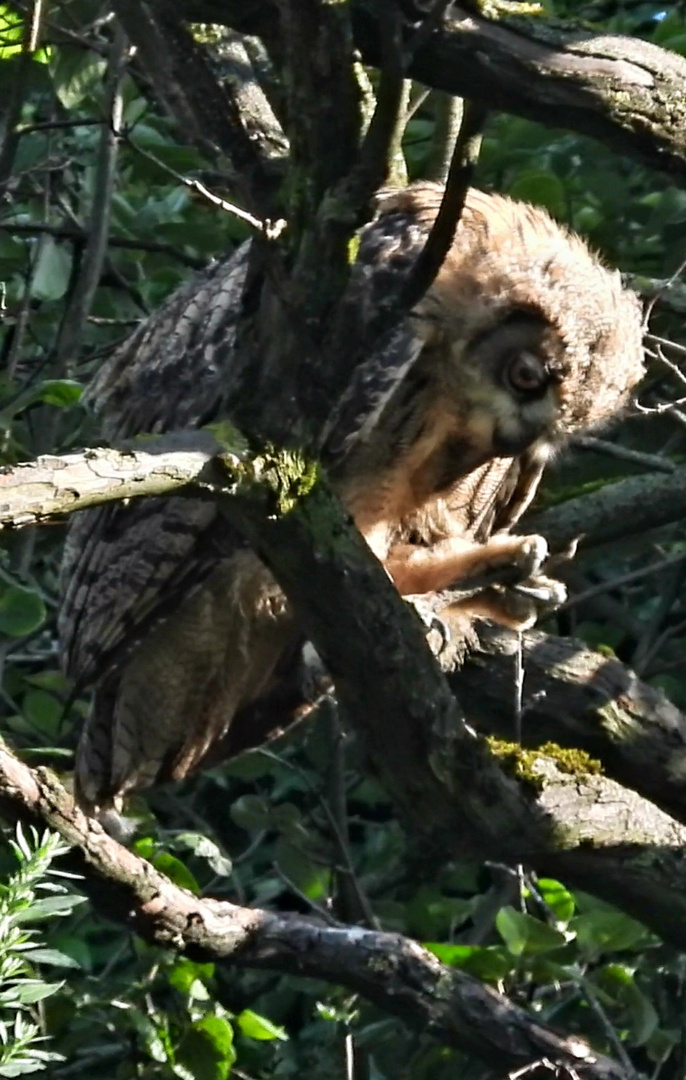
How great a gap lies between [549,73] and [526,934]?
1.43 m

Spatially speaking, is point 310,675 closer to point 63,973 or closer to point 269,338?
point 63,973

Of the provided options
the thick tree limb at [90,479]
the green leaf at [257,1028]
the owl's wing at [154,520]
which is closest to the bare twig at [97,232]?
the owl's wing at [154,520]

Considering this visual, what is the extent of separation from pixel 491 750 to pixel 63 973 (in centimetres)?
143

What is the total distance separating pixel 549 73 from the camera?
91.2 inches

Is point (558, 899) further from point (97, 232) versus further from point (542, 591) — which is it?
point (97, 232)

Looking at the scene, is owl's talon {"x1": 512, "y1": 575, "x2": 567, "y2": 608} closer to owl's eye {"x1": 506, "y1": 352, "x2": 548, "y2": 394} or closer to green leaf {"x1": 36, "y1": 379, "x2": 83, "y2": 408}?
owl's eye {"x1": 506, "y1": 352, "x2": 548, "y2": 394}

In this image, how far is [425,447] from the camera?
10.2 ft

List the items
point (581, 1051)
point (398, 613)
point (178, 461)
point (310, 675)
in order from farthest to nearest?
1. point (310, 675)
2. point (581, 1051)
3. point (398, 613)
4. point (178, 461)

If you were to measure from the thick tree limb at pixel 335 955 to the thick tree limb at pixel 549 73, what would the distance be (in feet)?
4.10

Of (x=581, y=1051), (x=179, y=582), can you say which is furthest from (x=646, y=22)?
(x=581, y=1051)

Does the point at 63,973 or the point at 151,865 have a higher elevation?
the point at 151,865

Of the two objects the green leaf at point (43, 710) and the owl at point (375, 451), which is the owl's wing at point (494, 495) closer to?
the owl at point (375, 451)

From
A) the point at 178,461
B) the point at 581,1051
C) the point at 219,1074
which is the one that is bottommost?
the point at 219,1074

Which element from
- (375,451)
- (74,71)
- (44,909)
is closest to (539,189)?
(375,451)
